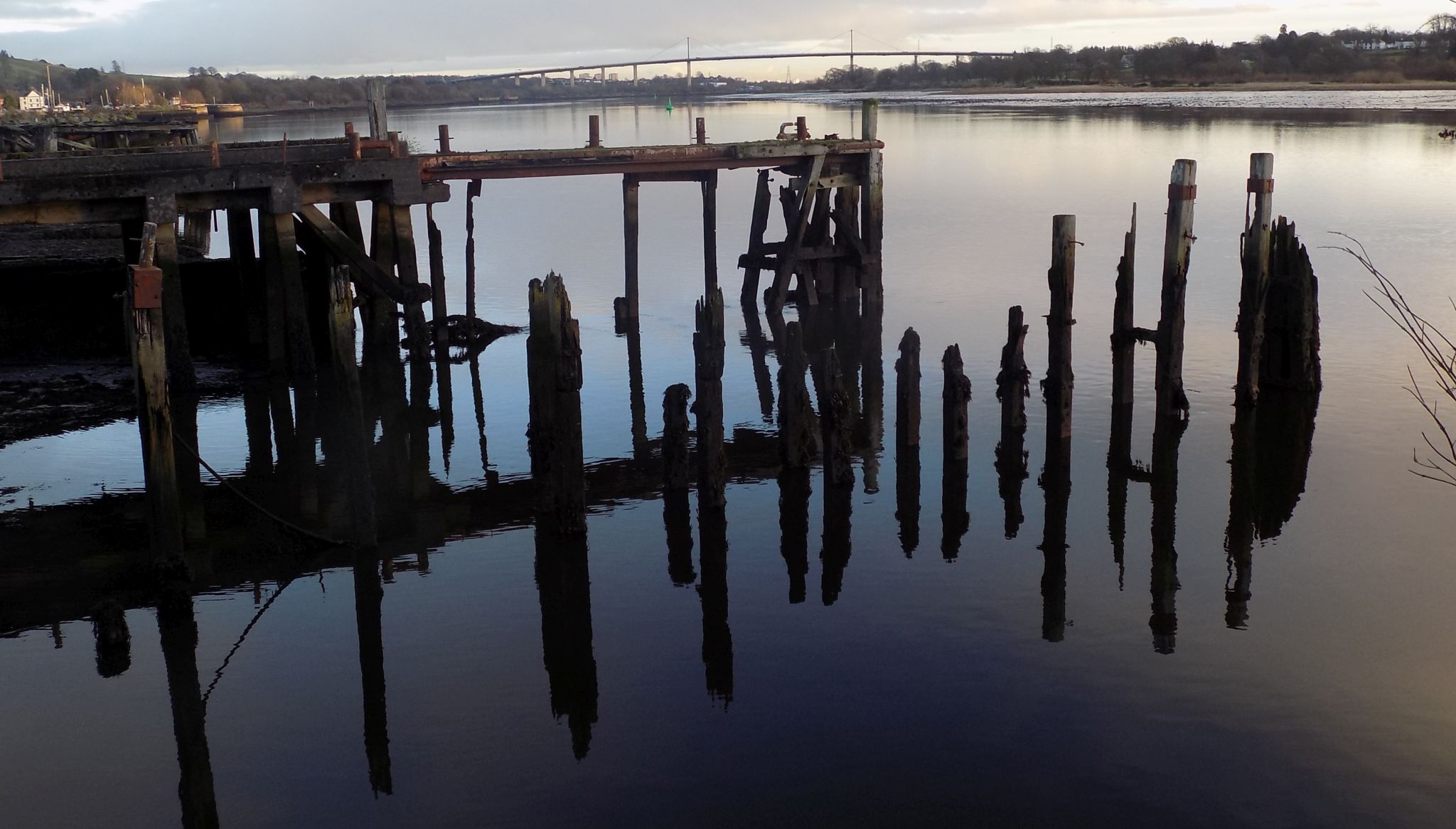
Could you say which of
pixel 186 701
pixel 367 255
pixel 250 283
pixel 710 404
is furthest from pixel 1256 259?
pixel 250 283

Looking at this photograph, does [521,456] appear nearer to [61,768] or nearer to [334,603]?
[334,603]

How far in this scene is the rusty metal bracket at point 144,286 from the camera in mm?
8266

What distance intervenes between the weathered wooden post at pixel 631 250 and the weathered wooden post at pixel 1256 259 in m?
8.74

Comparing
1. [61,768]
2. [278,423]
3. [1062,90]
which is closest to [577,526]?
[61,768]

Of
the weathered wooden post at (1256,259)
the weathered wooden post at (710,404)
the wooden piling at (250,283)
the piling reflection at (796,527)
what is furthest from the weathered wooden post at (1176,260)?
the wooden piling at (250,283)

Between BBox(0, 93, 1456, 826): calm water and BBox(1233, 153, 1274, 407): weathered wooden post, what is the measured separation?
99 cm

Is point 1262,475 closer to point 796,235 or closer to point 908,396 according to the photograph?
point 908,396

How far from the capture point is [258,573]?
9828 mm

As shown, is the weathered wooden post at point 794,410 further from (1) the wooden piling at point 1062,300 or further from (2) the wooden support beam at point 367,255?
(2) the wooden support beam at point 367,255

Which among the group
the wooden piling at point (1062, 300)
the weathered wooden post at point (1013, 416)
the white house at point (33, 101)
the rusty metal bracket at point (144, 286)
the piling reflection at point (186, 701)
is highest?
the white house at point (33, 101)

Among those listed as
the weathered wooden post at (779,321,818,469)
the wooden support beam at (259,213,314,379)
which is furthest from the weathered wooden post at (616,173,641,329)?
the weathered wooden post at (779,321,818,469)

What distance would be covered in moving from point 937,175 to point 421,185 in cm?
3010

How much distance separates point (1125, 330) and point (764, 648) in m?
6.30

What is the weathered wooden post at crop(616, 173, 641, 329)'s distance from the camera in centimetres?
1895
